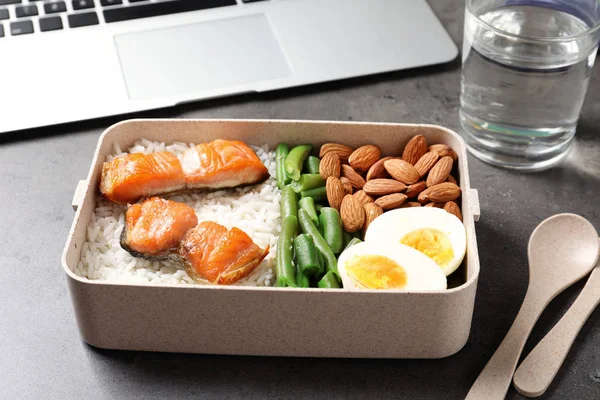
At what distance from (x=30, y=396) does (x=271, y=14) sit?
1.03 m

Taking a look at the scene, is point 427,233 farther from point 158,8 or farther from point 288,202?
point 158,8

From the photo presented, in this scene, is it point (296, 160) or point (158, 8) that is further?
point (158, 8)

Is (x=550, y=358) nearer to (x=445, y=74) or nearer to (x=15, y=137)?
(x=445, y=74)

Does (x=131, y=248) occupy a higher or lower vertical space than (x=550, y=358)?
higher

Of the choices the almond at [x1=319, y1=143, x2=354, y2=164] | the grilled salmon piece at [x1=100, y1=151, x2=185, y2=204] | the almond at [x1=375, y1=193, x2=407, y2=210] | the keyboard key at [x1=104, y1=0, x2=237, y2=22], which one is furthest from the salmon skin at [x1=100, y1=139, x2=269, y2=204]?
the keyboard key at [x1=104, y1=0, x2=237, y2=22]

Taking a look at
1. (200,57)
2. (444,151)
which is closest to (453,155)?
(444,151)

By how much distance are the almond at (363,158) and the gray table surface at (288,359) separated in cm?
23

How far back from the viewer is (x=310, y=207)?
1.34 m

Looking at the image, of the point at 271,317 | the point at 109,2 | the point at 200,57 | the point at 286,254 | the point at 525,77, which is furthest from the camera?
the point at 109,2

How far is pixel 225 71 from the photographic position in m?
1.72

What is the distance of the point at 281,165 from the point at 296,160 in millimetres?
31

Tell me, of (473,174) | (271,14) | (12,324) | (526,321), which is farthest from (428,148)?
(12,324)

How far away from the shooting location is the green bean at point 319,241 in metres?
1.24

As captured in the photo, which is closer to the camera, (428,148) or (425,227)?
(425,227)
